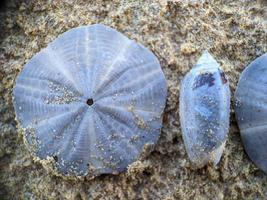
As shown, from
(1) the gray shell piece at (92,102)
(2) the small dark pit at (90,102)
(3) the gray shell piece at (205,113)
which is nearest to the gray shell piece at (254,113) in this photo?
(3) the gray shell piece at (205,113)

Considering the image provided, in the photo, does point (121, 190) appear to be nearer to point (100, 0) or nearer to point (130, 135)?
point (130, 135)

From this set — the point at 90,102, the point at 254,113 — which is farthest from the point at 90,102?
the point at 254,113

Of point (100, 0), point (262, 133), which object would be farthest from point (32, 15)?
point (262, 133)

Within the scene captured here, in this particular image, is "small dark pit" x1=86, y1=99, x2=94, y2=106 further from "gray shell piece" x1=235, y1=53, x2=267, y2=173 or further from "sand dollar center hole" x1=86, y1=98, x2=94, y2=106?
"gray shell piece" x1=235, y1=53, x2=267, y2=173

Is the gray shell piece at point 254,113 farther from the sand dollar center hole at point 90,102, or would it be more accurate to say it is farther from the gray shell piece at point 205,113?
the sand dollar center hole at point 90,102

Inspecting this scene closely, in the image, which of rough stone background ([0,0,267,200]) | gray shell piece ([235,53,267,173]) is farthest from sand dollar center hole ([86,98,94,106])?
gray shell piece ([235,53,267,173])

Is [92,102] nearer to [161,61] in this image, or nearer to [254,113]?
[161,61]

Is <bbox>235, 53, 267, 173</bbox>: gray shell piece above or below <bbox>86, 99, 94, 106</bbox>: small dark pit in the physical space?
below
